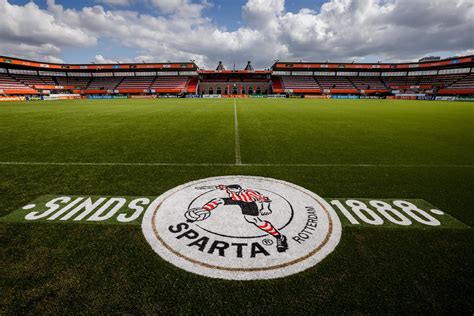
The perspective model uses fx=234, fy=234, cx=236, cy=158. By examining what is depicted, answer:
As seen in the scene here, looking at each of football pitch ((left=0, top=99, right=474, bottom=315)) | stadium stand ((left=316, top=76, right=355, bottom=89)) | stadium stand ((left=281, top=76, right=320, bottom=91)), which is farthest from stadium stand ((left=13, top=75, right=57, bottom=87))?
stadium stand ((left=316, top=76, right=355, bottom=89))

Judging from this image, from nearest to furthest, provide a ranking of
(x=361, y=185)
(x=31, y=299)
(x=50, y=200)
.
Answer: (x=31, y=299) < (x=50, y=200) < (x=361, y=185)

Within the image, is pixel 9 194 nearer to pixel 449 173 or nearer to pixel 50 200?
pixel 50 200

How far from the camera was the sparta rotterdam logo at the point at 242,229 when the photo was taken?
A: 8.11 ft

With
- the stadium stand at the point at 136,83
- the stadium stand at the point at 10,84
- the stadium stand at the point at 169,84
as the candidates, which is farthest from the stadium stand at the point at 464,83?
the stadium stand at the point at 10,84

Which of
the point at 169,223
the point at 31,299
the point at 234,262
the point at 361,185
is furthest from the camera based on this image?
the point at 361,185

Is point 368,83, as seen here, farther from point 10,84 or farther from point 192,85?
point 10,84

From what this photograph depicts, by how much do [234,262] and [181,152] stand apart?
500 centimetres

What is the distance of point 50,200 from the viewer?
3.91 m

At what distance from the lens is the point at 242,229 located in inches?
119

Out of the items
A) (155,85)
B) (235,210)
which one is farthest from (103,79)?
(235,210)

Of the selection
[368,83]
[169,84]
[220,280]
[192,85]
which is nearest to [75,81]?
[169,84]

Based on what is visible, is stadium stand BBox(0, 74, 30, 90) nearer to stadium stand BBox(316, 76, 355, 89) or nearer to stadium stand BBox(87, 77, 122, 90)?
stadium stand BBox(87, 77, 122, 90)

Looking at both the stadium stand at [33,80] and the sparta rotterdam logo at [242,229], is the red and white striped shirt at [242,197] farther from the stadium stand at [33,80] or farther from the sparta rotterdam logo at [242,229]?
the stadium stand at [33,80]

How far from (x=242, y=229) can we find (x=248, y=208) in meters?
0.63
